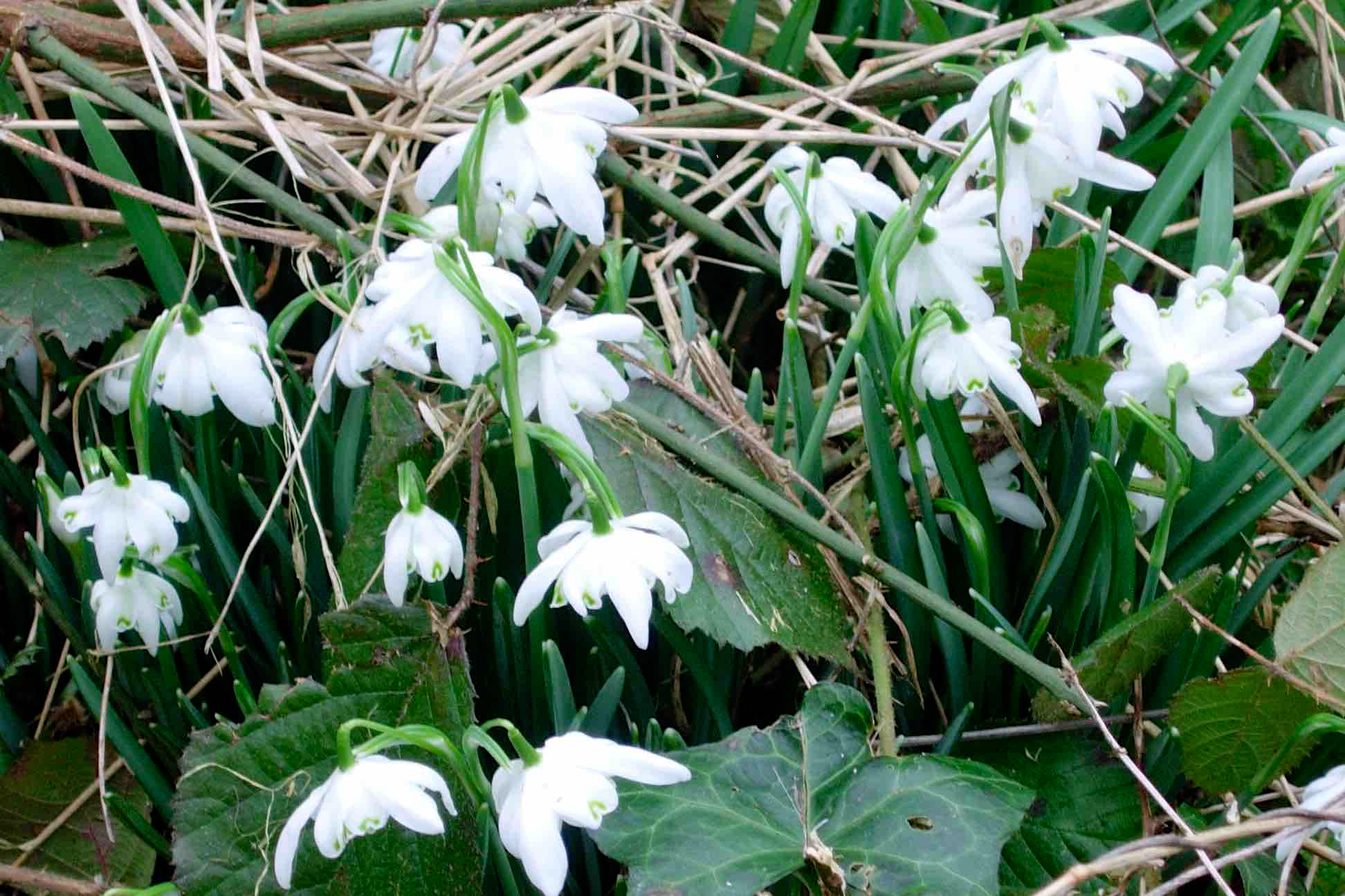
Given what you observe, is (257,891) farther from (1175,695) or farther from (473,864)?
(1175,695)

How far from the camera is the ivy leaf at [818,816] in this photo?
884mm

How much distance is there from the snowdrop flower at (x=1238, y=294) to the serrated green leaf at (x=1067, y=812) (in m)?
0.38

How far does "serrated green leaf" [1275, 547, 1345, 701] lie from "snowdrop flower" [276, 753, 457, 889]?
665 mm

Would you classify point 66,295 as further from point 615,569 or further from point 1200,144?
point 1200,144

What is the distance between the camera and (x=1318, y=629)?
40.6 inches

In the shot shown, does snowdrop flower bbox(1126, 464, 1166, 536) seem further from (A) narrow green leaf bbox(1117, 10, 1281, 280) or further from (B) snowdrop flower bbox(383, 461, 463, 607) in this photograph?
(B) snowdrop flower bbox(383, 461, 463, 607)

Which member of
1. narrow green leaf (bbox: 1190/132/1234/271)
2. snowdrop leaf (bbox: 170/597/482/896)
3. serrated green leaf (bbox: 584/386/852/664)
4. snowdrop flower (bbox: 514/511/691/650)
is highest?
narrow green leaf (bbox: 1190/132/1234/271)

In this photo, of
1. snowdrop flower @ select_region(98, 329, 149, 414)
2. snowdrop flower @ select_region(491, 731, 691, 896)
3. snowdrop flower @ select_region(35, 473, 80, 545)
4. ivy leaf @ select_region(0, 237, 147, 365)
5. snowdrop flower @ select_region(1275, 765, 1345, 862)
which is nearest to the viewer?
snowdrop flower @ select_region(491, 731, 691, 896)

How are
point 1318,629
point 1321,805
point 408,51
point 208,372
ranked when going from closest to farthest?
point 1321,805 → point 1318,629 → point 208,372 → point 408,51

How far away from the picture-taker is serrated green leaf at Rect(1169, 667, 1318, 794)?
101cm

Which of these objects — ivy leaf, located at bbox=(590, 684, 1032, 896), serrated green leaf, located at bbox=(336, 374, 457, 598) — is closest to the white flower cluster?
serrated green leaf, located at bbox=(336, 374, 457, 598)

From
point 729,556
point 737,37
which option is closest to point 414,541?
point 729,556

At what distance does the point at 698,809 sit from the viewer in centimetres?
93

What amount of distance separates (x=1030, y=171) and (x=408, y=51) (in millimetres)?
1075
